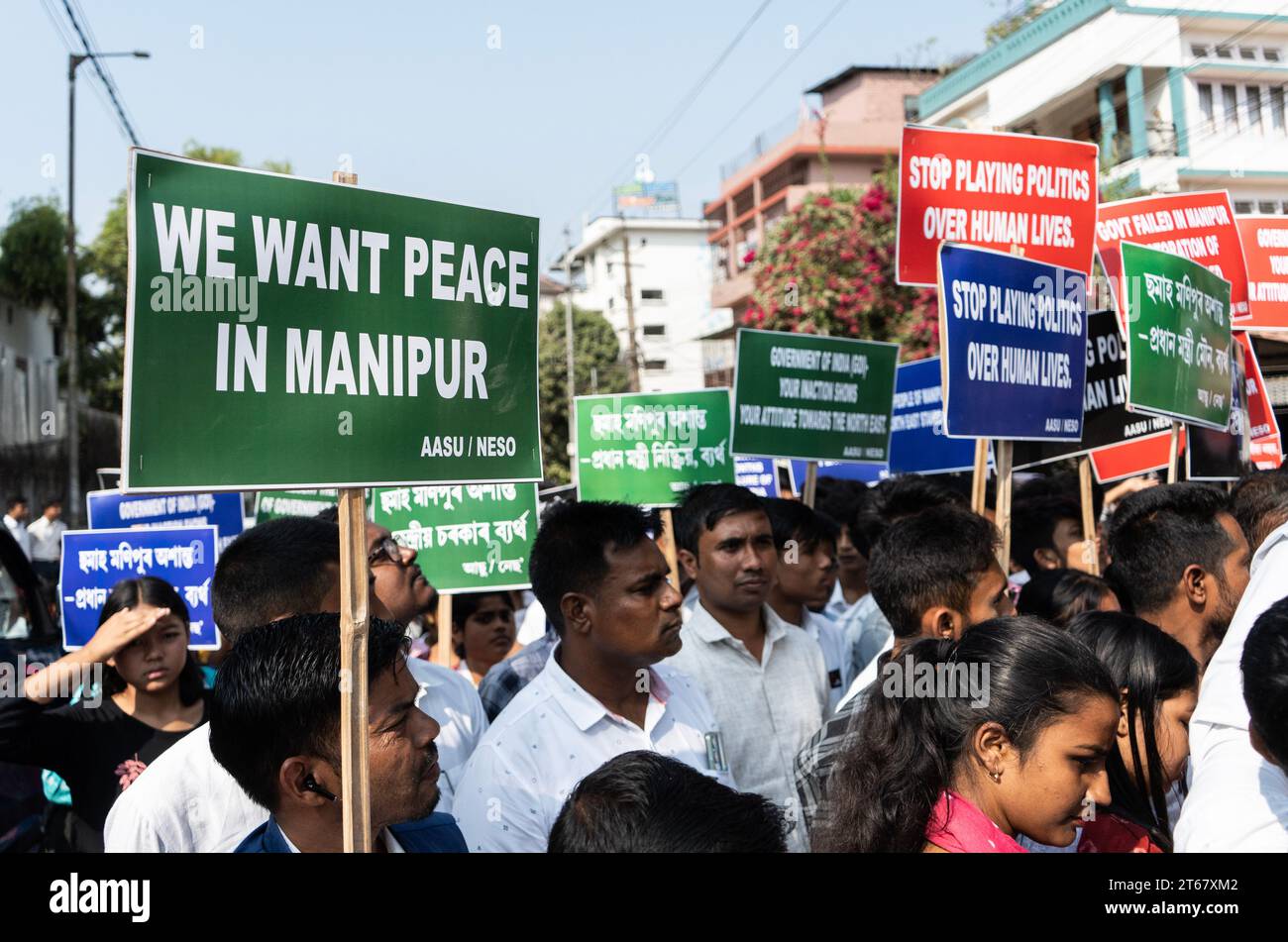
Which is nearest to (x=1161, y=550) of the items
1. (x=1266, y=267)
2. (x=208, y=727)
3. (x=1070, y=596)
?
(x=1070, y=596)

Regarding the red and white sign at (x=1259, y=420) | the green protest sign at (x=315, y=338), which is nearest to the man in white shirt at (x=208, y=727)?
the green protest sign at (x=315, y=338)

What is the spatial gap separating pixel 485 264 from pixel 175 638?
5.97ft

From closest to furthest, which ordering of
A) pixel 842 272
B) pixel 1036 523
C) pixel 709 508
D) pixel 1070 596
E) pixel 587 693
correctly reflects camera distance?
pixel 587 693 < pixel 1070 596 < pixel 709 508 < pixel 1036 523 < pixel 842 272

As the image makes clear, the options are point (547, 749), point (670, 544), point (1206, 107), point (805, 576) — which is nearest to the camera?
point (547, 749)

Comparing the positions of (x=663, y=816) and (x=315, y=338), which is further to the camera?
(x=315, y=338)

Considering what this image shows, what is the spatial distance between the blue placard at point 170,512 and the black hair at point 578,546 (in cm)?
360

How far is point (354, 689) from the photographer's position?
215 cm

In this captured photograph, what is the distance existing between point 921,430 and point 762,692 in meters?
3.72

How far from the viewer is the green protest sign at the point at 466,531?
5.59 metres

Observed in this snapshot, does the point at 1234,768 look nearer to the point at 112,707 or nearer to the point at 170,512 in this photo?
the point at 112,707

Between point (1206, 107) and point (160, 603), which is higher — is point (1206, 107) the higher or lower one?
the higher one

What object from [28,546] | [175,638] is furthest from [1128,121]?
[175,638]
